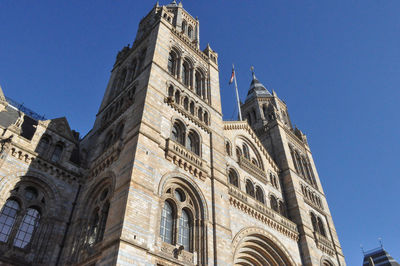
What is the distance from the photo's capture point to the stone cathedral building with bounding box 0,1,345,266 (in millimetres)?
14720

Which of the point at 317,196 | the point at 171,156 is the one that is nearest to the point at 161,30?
the point at 171,156

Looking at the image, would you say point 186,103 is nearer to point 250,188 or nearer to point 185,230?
point 250,188

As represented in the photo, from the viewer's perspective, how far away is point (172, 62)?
2450 cm

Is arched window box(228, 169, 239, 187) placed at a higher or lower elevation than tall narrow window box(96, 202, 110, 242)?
higher

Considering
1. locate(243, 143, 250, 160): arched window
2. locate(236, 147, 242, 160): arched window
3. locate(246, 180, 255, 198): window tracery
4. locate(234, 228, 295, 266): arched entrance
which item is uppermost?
locate(243, 143, 250, 160): arched window

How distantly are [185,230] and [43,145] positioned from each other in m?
10.5

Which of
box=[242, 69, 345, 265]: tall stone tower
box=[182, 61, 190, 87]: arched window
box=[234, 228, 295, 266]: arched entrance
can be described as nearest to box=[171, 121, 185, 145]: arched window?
box=[182, 61, 190, 87]: arched window

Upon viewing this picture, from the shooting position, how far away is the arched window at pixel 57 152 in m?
19.4

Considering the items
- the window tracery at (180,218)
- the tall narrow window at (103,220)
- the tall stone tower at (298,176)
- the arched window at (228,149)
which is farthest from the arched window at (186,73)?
the tall stone tower at (298,176)

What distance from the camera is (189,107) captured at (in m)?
22.0

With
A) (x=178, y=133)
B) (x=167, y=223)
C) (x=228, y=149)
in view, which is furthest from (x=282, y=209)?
(x=167, y=223)

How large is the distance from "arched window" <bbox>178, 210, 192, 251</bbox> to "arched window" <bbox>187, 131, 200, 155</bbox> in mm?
4536

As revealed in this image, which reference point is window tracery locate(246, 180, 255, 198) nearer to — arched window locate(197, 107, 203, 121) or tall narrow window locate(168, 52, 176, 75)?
arched window locate(197, 107, 203, 121)

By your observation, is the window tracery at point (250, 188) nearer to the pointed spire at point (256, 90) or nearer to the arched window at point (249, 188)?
the arched window at point (249, 188)
